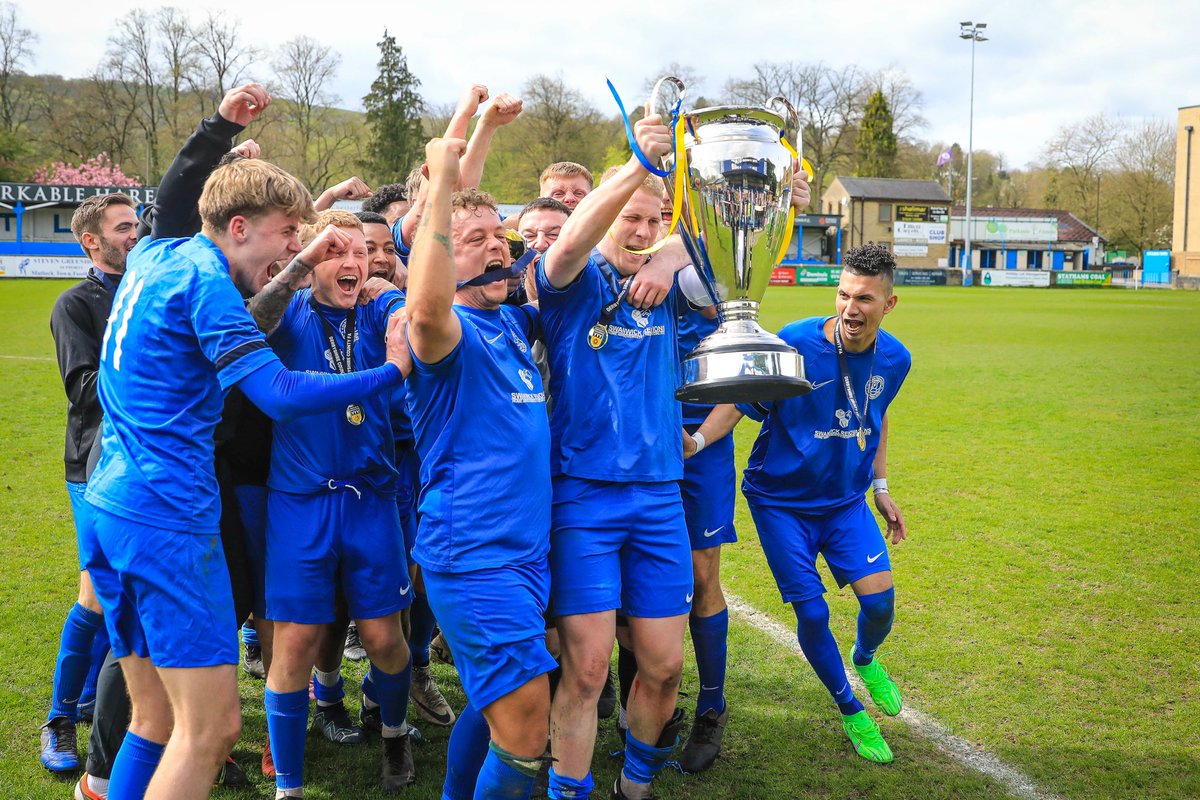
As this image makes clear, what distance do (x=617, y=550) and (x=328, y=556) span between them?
1088 millimetres

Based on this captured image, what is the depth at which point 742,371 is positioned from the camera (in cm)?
287

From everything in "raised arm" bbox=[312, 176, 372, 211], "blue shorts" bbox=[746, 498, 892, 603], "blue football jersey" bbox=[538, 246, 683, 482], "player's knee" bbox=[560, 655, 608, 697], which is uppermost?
"raised arm" bbox=[312, 176, 372, 211]

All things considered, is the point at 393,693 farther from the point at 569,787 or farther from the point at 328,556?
the point at 569,787

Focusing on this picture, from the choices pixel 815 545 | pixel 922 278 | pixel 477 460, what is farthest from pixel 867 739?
pixel 922 278

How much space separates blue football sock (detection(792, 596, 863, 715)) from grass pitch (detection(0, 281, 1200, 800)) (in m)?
0.22

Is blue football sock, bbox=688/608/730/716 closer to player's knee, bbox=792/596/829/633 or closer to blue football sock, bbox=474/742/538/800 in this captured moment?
player's knee, bbox=792/596/829/633

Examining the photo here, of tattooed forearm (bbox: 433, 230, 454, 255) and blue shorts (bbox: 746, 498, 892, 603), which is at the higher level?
tattooed forearm (bbox: 433, 230, 454, 255)

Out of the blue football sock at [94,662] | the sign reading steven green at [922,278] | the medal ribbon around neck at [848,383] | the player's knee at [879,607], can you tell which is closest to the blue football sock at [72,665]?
the blue football sock at [94,662]

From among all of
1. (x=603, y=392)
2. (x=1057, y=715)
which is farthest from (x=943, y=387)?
(x=603, y=392)

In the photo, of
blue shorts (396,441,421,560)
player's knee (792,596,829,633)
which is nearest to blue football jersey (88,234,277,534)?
blue shorts (396,441,421,560)

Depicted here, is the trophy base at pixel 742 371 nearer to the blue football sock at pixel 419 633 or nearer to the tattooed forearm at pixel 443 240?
the tattooed forearm at pixel 443 240

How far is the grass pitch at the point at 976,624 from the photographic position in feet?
12.8

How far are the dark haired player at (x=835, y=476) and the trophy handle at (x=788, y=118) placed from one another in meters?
1.18

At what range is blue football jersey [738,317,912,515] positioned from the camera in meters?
4.26
